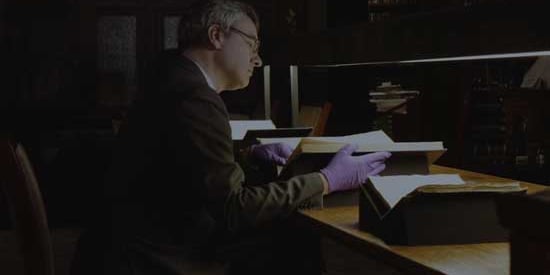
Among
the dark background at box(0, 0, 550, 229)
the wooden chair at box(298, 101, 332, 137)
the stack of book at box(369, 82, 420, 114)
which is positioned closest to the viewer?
the wooden chair at box(298, 101, 332, 137)

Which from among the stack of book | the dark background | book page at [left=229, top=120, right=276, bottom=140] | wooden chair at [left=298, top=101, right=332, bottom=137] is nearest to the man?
book page at [left=229, top=120, right=276, bottom=140]

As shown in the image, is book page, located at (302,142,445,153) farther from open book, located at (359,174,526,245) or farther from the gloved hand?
open book, located at (359,174,526,245)

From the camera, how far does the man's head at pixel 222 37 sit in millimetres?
2547

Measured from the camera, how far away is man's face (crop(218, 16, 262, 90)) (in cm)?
258

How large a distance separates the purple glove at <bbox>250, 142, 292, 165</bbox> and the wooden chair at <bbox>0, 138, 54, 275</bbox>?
1037mm

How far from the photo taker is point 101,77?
894cm

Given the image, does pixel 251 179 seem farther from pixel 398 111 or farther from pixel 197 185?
pixel 398 111

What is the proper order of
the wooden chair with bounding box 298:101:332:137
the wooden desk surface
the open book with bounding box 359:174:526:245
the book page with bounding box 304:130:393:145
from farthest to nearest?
1. the wooden chair with bounding box 298:101:332:137
2. the book page with bounding box 304:130:393:145
3. the open book with bounding box 359:174:526:245
4. the wooden desk surface

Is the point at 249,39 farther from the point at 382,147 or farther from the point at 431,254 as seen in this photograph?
the point at 431,254

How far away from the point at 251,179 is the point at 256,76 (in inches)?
239

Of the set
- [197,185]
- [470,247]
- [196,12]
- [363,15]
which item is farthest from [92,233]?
[363,15]

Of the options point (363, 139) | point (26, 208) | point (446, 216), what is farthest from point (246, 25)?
point (446, 216)

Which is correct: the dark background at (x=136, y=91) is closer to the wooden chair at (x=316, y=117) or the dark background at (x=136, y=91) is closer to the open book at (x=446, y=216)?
the wooden chair at (x=316, y=117)

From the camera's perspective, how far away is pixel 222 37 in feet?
8.43
